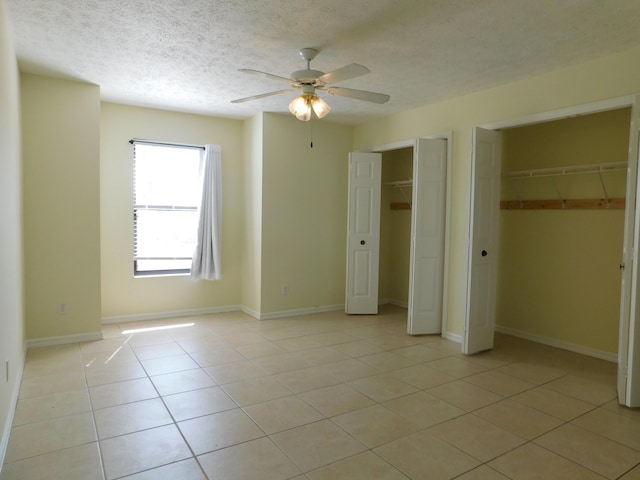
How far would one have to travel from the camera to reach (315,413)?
113 inches

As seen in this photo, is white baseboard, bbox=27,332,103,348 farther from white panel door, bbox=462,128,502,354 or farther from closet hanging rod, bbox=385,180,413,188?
closet hanging rod, bbox=385,180,413,188

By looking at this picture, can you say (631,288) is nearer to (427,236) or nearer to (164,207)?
(427,236)

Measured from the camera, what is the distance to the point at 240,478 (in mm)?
2158

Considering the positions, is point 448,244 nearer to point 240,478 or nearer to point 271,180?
point 271,180

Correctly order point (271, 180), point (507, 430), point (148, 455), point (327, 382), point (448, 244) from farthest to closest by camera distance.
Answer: point (271, 180)
point (448, 244)
point (327, 382)
point (507, 430)
point (148, 455)

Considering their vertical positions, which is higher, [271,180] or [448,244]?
[271,180]

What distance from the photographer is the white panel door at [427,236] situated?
4.72 m

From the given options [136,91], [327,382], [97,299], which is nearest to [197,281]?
[97,299]

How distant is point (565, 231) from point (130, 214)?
500 cm

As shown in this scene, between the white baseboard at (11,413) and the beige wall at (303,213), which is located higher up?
the beige wall at (303,213)

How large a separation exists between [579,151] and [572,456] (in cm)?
314

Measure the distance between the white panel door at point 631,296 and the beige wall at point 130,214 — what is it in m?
4.43

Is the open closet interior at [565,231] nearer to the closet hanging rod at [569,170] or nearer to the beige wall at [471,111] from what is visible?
the closet hanging rod at [569,170]

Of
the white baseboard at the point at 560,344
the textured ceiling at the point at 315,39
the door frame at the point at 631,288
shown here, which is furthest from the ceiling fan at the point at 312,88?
the white baseboard at the point at 560,344
